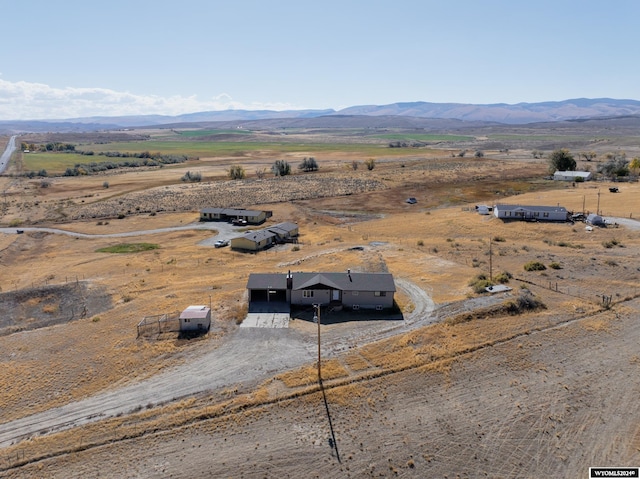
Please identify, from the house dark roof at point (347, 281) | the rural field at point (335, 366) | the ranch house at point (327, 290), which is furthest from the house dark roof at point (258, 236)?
the house dark roof at point (347, 281)

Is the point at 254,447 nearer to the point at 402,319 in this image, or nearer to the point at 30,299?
the point at 402,319

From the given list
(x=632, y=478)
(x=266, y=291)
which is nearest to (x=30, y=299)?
(x=266, y=291)

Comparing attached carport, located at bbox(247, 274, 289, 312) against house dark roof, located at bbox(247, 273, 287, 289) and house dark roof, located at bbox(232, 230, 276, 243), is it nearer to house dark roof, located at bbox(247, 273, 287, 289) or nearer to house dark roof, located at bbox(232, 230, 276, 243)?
house dark roof, located at bbox(247, 273, 287, 289)

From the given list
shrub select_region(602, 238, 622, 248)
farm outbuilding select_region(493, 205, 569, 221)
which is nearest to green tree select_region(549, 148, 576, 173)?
farm outbuilding select_region(493, 205, 569, 221)

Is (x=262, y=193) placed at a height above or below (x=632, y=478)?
above

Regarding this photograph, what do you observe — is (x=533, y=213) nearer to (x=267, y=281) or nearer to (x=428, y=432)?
(x=267, y=281)

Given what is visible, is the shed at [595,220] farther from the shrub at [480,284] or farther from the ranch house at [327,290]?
the ranch house at [327,290]

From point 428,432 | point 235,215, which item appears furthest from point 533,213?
point 428,432
